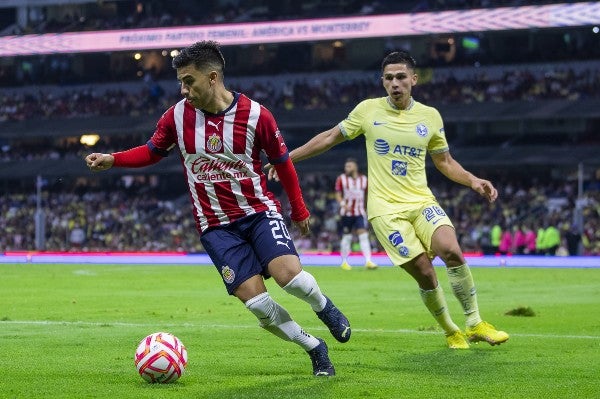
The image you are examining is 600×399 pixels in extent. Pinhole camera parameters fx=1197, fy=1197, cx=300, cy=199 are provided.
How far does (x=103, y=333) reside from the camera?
1245 centimetres

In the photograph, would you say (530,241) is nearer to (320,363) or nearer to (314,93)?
(314,93)

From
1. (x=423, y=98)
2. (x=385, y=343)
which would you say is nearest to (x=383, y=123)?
(x=385, y=343)

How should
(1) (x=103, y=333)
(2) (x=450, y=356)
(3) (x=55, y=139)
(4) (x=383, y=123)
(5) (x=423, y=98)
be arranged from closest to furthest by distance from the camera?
(2) (x=450, y=356)
(4) (x=383, y=123)
(1) (x=103, y=333)
(5) (x=423, y=98)
(3) (x=55, y=139)

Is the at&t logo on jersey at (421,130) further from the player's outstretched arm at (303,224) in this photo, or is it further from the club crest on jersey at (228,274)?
the club crest on jersey at (228,274)

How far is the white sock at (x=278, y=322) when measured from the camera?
8.58 metres

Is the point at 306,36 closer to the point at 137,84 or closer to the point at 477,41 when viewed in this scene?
the point at 477,41

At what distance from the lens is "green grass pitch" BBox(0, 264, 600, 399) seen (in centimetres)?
830

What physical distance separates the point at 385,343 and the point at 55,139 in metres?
52.0

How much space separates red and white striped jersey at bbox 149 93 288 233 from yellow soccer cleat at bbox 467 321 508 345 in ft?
9.24

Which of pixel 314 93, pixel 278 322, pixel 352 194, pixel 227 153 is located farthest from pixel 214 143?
pixel 314 93

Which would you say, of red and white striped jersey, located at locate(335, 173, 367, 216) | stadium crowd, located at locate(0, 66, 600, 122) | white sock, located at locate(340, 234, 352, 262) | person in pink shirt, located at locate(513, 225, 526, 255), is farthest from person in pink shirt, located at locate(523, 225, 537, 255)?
red and white striped jersey, located at locate(335, 173, 367, 216)

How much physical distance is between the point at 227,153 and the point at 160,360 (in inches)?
61.6

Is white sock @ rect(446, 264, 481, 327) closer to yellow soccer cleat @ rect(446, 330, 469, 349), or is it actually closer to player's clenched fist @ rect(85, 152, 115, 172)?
yellow soccer cleat @ rect(446, 330, 469, 349)

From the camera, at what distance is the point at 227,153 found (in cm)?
873
